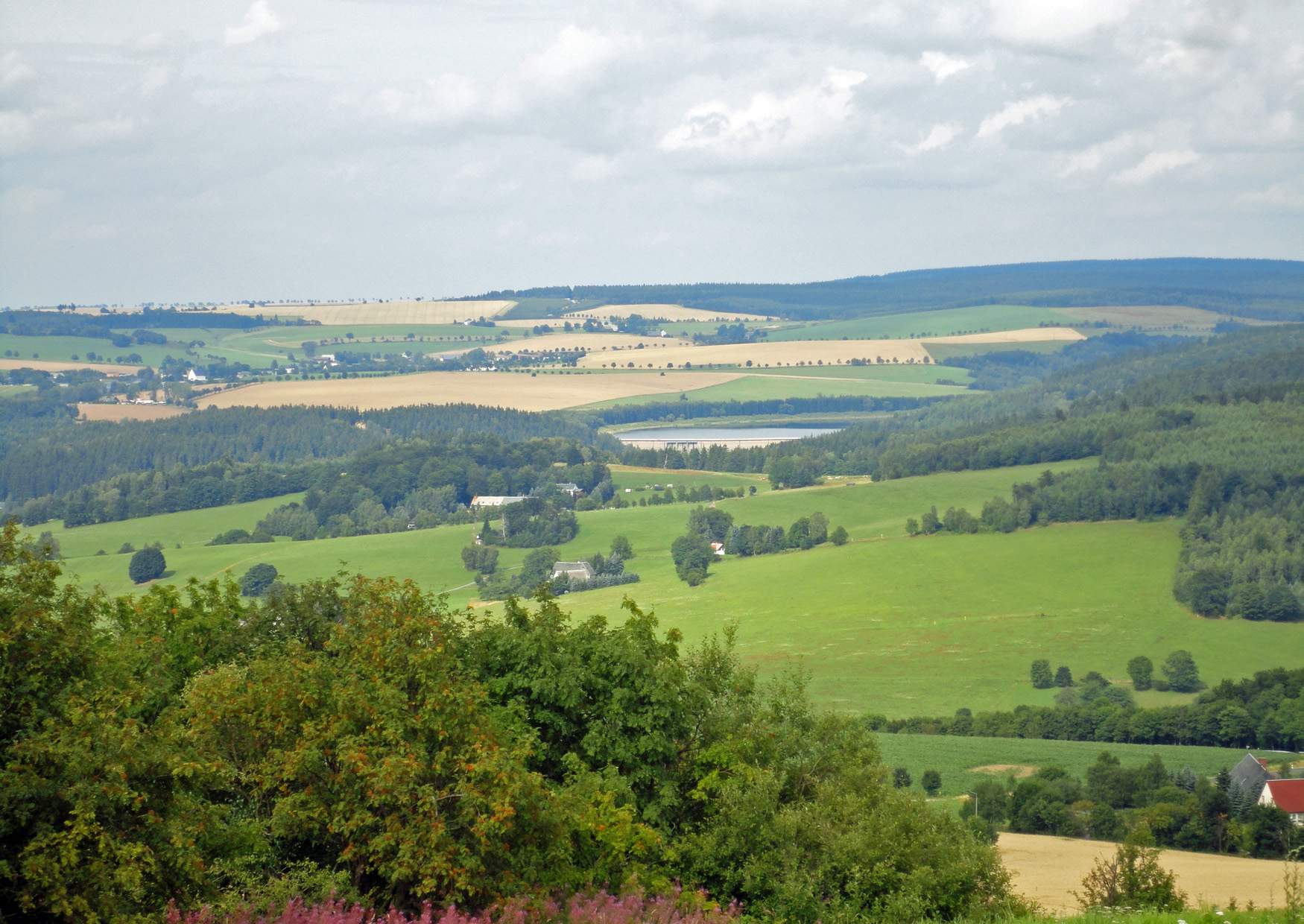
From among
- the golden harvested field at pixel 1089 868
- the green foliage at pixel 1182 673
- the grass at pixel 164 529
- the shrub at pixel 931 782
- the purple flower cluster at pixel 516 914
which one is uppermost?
the purple flower cluster at pixel 516 914

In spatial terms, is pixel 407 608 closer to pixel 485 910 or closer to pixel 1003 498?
pixel 485 910

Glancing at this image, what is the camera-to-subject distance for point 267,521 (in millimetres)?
161625

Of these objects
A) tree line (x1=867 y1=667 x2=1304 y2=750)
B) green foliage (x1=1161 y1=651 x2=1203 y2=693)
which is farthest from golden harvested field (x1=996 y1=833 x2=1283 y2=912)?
green foliage (x1=1161 y1=651 x2=1203 y2=693)

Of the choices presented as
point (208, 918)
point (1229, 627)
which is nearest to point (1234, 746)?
point (1229, 627)

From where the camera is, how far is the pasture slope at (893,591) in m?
99.2

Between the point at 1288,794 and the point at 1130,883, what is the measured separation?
3352 centimetres

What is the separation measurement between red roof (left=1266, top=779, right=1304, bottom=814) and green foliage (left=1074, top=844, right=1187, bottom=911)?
29.8 metres

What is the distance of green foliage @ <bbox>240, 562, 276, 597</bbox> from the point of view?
383ft

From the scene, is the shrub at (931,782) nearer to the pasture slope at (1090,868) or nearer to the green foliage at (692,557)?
the pasture slope at (1090,868)

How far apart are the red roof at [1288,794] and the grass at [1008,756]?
28.8 ft

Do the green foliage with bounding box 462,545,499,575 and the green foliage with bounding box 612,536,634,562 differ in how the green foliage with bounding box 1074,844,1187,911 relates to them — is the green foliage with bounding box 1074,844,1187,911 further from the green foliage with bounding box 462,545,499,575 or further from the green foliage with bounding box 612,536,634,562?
the green foliage with bounding box 612,536,634,562

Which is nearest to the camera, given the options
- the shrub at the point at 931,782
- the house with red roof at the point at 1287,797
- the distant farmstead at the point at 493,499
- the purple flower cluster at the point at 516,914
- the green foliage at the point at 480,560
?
the purple flower cluster at the point at 516,914

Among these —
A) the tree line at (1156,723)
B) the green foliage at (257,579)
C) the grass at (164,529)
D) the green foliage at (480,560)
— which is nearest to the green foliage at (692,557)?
the green foliage at (480,560)

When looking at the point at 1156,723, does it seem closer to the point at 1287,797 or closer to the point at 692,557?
the point at 1287,797
